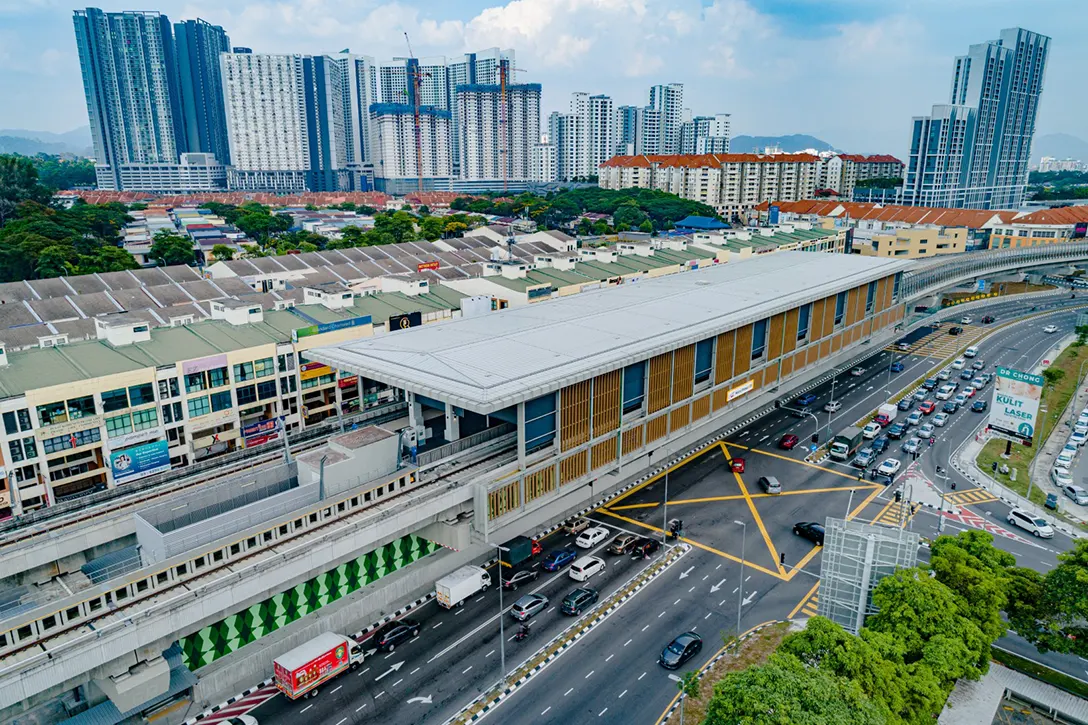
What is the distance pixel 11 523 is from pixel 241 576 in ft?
62.2

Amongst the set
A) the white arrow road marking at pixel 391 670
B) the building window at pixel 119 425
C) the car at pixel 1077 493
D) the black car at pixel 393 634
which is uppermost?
the building window at pixel 119 425

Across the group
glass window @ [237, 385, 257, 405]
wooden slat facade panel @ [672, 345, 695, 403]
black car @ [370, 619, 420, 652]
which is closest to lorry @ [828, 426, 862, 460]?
wooden slat facade panel @ [672, 345, 695, 403]

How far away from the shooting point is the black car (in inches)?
1770

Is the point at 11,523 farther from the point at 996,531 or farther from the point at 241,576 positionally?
the point at 996,531

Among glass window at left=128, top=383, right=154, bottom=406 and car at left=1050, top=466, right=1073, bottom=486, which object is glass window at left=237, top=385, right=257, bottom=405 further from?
car at left=1050, top=466, right=1073, bottom=486

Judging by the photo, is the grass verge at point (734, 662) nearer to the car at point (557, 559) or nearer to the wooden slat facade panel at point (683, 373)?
the car at point (557, 559)

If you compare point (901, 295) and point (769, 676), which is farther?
point (901, 295)

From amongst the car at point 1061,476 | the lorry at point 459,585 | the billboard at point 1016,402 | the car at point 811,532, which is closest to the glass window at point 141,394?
the lorry at point 459,585

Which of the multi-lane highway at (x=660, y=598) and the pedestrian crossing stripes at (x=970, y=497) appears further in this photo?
the pedestrian crossing stripes at (x=970, y=497)

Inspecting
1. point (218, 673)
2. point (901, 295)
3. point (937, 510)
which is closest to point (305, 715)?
point (218, 673)

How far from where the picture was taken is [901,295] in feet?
387

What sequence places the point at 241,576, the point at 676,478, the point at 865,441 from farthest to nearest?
1. the point at 865,441
2. the point at 676,478
3. the point at 241,576

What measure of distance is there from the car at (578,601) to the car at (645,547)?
628cm

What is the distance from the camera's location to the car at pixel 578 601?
47.9 meters
